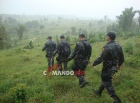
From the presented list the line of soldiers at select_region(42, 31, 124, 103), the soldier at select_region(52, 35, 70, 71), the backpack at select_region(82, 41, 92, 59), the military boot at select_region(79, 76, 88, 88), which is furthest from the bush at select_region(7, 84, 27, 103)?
the soldier at select_region(52, 35, 70, 71)

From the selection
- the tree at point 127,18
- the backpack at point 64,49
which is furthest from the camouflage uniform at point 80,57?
the tree at point 127,18

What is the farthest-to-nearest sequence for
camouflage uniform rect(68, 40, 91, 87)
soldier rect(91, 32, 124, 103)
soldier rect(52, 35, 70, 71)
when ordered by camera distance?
soldier rect(52, 35, 70, 71)
camouflage uniform rect(68, 40, 91, 87)
soldier rect(91, 32, 124, 103)

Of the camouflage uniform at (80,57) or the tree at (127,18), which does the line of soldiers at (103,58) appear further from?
the tree at (127,18)

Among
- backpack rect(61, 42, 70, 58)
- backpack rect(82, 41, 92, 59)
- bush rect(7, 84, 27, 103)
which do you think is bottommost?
bush rect(7, 84, 27, 103)

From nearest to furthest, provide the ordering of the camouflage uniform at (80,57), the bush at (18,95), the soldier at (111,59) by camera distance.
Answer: the soldier at (111,59) < the bush at (18,95) < the camouflage uniform at (80,57)

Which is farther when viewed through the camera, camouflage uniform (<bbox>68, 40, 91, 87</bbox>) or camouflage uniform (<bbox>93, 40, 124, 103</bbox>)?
camouflage uniform (<bbox>68, 40, 91, 87</bbox>)

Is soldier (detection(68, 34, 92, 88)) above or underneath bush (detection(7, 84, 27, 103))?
A: above

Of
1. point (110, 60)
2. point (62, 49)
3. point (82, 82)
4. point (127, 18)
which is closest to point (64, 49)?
point (62, 49)

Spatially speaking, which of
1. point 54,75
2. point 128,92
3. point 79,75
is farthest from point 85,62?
Result: point 54,75

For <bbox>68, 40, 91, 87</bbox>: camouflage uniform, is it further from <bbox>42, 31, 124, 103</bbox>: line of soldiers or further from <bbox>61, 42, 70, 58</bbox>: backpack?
<bbox>61, 42, 70, 58</bbox>: backpack

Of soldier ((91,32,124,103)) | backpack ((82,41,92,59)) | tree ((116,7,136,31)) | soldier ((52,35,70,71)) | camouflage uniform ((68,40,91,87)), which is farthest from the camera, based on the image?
tree ((116,7,136,31))

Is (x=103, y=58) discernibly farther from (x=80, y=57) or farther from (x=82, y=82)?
(x=82, y=82)

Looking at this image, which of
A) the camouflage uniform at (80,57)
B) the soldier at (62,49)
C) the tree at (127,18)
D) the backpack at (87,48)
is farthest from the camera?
the tree at (127,18)

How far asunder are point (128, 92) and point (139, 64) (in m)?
4.95
